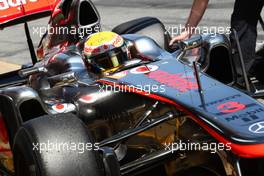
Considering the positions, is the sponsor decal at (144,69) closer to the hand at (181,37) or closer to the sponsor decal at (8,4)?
the hand at (181,37)

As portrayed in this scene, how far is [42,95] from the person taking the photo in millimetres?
4172

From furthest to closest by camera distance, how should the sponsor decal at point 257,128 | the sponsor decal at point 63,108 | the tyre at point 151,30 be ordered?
the tyre at point 151,30 < the sponsor decal at point 63,108 < the sponsor decal at point 257,128

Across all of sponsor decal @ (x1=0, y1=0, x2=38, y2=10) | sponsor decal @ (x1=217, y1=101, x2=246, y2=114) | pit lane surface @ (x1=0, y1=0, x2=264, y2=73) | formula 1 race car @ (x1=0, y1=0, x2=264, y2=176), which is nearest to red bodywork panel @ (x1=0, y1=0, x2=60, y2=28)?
sponsor decal @ (x1=0, y1=0, x2=38, y2=10)

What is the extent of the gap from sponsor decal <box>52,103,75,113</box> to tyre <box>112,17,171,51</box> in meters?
1.36

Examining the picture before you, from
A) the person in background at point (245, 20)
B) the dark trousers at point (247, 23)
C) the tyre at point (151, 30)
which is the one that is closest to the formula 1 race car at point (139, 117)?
the person in background at point (245, 20)

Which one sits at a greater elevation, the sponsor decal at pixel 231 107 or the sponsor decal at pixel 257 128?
the sponsor decal at pixel 257 128

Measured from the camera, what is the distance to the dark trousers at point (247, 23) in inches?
184

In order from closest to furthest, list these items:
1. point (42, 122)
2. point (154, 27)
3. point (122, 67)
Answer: point (42, 122)
point (122, 67)
point (154, 27)

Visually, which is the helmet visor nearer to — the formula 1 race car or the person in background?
the formula 1 race car

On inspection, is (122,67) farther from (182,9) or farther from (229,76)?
(182,9)

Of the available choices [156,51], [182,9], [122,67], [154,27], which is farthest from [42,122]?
[182,9]

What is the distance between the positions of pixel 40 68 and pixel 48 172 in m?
1.29

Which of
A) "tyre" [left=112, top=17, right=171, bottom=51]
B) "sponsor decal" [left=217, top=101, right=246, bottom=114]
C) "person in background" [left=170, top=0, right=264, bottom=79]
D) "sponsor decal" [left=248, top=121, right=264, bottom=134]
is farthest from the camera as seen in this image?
"tyre" [left=112, top=17, right=171, bottom=51]

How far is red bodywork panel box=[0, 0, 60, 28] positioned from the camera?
555 centimetres
